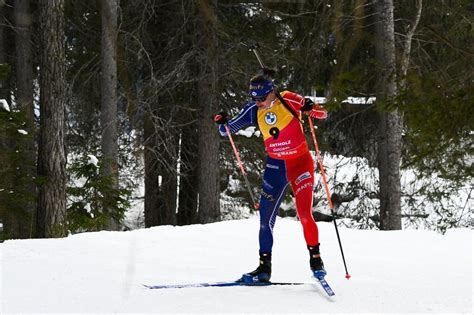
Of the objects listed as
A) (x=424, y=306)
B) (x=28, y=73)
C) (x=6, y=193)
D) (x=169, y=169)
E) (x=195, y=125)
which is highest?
(x=28, y=73)

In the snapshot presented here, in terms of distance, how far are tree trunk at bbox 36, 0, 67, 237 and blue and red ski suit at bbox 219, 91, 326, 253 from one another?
4801 millimetres

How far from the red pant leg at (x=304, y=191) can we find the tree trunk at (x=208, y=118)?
303 inches

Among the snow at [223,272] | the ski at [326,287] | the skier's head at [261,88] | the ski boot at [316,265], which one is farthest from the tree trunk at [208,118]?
the ski at [326,287]

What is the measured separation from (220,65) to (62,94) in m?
4.63

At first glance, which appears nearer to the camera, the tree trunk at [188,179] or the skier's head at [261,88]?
the skier's head at [261,88]

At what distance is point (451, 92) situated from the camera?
293 inches

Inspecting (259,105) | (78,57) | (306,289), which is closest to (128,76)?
(78,57)

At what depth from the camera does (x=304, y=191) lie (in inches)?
254

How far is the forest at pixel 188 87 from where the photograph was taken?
37.7ft

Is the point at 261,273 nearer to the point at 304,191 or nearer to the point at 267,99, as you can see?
the point at 304,191

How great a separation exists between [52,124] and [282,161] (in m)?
5.18

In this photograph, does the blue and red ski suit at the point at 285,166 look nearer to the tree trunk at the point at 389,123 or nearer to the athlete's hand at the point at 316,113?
the athlete's hand at the point at 316,113

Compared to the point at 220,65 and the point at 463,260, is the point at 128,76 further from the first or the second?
the point at 463,260

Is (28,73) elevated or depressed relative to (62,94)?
elevated
